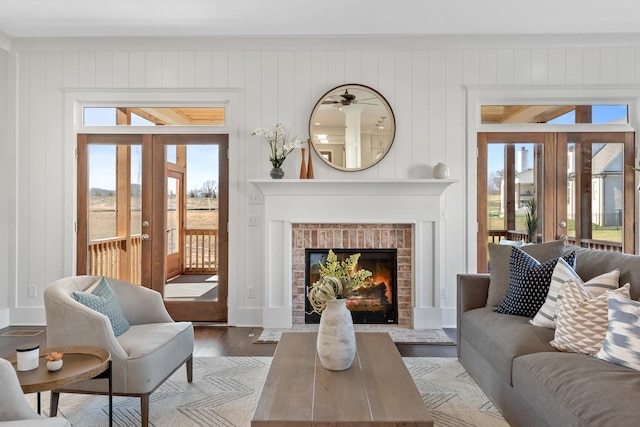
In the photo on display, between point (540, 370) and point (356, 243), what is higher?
point (356, 243)

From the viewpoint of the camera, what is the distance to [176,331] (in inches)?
102

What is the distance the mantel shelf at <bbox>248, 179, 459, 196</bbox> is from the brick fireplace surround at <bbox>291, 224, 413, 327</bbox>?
35 cm

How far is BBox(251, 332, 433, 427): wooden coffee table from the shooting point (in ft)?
5.09

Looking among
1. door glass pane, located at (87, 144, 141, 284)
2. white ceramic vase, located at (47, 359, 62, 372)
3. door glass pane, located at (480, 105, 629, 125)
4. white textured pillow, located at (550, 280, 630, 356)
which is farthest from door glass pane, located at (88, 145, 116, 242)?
white textured pillow, located at (550, 280, 630, 356)

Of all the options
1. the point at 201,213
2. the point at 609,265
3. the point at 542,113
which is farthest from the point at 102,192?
the point at 542,113

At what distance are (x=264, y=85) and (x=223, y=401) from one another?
305 cm

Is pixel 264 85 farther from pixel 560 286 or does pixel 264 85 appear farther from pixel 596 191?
pixel 596 191

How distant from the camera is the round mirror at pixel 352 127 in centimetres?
427

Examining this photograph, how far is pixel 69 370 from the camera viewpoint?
180 centimetres

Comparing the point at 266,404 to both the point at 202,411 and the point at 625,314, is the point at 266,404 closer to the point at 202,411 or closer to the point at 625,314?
the point at 202,411

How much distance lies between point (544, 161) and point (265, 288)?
320 cm

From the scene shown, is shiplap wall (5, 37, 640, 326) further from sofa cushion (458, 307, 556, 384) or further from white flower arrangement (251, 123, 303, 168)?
sofa cushion (458, 307, 556, 384)

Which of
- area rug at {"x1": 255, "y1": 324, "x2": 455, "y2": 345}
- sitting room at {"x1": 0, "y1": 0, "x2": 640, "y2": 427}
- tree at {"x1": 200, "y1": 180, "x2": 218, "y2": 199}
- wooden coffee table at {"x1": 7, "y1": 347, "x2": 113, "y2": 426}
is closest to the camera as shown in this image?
wooden coffee table at {"x1": 7, "y1": 347, "x2": 113, "y2": 426}

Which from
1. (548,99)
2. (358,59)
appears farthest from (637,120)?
(358,59)
